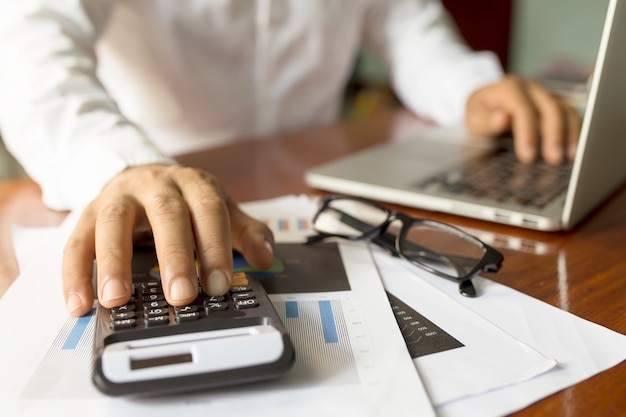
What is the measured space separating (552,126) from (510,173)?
92mm

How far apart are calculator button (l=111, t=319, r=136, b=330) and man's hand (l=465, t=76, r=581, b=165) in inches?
21.3

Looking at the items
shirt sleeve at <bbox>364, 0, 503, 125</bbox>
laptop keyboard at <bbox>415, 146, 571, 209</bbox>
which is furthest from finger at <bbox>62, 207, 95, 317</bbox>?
shirt sleeve at <bbox>364, 0, 503, 125</bbox>

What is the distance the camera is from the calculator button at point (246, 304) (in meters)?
0.40

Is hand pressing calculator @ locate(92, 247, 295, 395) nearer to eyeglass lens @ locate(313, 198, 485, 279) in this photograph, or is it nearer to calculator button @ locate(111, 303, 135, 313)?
calculator button @ locate(111, 303, 135, 313)

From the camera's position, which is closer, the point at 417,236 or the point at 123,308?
the point at 123,308

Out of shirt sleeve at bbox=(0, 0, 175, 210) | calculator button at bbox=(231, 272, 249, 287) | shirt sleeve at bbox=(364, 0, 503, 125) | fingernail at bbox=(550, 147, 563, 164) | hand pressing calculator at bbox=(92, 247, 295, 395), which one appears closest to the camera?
hand pressing calculator at bbox=(92, 247, 295, 395)

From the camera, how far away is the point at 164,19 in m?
0.94

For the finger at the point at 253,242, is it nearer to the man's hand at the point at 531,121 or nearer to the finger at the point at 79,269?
the finger at the point at 79,269

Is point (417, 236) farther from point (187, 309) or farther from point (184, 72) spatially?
point (184, 72)

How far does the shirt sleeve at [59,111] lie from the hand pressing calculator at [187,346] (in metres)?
0.22

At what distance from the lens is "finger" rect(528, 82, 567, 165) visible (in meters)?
0.75

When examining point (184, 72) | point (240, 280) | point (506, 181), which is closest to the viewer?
point (240, 280)

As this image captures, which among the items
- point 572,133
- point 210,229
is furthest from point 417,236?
point 572,133

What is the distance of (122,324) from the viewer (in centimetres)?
37
